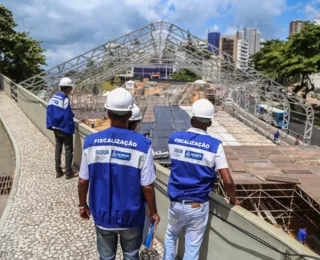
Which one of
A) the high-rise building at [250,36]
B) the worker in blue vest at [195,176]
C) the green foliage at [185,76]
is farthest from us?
the high-rise building at [250,36]

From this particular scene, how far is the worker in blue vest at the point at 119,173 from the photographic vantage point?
2215 millimetres

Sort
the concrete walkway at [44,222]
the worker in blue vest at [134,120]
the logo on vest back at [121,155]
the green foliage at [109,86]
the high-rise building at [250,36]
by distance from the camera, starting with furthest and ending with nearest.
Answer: the high-rise building at [250,36] < the green foliage at [109,86] < the concrete walkway at [44,222] < the worker in blue vest at [134,120] < the logo on vest back at [121,155]

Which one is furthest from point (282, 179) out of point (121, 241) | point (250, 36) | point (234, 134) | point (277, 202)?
point (250, 36)

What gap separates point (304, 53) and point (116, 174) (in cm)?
2832

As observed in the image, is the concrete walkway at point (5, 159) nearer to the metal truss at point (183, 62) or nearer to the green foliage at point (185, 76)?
the metal truss at point (183, 62)

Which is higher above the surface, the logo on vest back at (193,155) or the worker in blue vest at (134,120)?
the worker in blue vest at (134,120)

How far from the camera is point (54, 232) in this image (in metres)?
3.84

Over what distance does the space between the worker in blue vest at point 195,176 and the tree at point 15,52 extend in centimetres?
1920

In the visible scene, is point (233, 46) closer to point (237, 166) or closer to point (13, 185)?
point (237, 166)

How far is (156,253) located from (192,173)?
138cm

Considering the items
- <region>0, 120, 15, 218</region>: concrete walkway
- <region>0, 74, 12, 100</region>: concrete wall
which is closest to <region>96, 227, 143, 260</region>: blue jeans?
<region>0, 120, 15, 218</region>: concrete walkway

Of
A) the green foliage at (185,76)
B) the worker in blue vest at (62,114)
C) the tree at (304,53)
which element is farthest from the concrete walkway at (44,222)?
the green foliage at (185,76)

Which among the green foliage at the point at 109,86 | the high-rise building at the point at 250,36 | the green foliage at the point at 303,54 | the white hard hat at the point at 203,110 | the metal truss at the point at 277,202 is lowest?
the metal truss at the point at 277,202

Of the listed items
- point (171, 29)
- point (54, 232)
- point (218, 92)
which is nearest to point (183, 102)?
point (218, 92)
